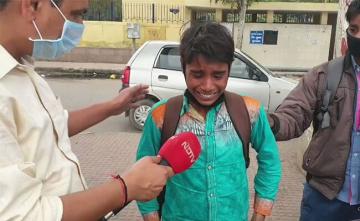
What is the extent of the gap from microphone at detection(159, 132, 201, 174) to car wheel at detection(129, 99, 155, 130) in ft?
19.0

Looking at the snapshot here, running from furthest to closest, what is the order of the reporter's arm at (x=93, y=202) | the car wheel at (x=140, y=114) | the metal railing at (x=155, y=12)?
the metal railing at (x=155, y=12), the car wheel at (x=140, y=114), the reporter's arm at (x=93, y=202)

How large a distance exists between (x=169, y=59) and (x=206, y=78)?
5534 millimetres

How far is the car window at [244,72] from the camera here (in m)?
7.41

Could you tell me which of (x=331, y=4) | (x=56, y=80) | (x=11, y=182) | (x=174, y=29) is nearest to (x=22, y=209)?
(x=11, y=182)

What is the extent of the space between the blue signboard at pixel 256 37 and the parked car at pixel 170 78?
10451 mm

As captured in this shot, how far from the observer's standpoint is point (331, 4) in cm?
1752

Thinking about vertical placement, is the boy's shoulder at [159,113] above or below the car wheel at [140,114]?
above

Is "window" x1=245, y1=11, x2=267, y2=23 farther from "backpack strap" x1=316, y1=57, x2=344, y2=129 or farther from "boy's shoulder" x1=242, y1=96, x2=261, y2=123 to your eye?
"boy's shoulder" x1=242, y1=96, x2=261, y2=123

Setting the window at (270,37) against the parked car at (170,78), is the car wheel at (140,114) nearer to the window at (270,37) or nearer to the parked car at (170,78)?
the parked car at (170,78)

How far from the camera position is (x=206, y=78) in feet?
6.07

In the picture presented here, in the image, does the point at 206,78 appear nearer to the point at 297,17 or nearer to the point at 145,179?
the point at 145,179

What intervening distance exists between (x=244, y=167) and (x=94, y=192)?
912 mm

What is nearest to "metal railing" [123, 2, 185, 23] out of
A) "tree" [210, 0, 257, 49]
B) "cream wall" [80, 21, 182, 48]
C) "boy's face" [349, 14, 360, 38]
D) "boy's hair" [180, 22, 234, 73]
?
"cream wall" [80, 21, 182, 48]

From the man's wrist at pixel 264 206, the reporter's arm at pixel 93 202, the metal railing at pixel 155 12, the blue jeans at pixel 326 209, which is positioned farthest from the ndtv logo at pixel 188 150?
the metal railing at pixel 155 12
